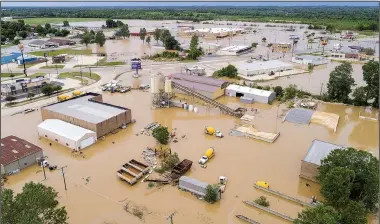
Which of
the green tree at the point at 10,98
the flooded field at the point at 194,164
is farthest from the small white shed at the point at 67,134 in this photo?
the green tree at the point at 10,98

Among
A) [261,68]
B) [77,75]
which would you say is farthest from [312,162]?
[77,75]

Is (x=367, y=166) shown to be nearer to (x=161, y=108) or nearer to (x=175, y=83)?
(x=161, y=108)

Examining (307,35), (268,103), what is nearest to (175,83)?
(268,103)

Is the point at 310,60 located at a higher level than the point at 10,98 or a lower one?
higher

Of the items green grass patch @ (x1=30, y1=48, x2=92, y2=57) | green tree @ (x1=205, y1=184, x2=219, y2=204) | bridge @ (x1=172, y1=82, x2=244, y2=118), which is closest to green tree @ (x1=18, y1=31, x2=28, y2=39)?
green grass patch @ (x1=30, y1=48, x2=92, y2=57)

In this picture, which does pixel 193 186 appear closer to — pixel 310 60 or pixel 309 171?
pixel 309 171

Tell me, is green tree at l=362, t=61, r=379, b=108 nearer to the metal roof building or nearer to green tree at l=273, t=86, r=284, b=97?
green tree at l=273, t=86, r=284, b=97

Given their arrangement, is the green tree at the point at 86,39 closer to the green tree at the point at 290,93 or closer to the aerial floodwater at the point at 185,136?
the aerial floodwater at the point at 185,136
